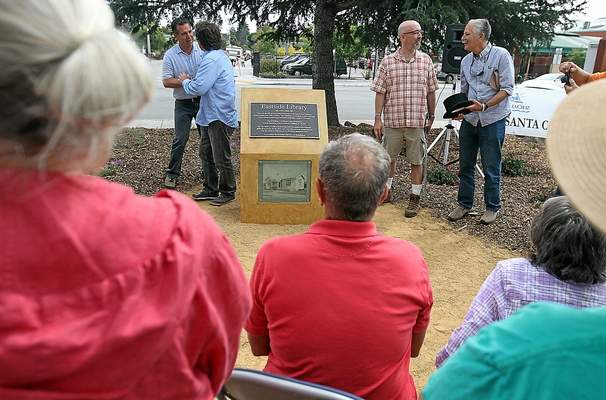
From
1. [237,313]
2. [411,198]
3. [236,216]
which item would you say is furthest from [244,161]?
[237,313]

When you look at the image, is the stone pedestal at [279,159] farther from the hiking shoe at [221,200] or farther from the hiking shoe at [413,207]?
the hiking shoe at [413,207]

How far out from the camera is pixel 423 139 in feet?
17.3

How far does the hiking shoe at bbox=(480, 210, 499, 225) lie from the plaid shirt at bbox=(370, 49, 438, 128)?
1084mm

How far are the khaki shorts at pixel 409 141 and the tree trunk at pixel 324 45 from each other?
149 inches

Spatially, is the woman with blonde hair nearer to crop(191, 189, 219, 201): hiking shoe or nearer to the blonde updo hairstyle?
the blonde updo hairstyle

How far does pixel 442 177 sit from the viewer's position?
6621 millimetres

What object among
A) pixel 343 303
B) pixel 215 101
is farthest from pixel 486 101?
pixel 343 303

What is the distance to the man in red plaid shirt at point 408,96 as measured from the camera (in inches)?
199

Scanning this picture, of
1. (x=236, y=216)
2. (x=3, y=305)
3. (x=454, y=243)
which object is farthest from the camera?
(x=236, y=216)

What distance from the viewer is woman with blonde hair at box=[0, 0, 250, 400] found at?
0.71 m

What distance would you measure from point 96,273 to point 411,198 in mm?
4844

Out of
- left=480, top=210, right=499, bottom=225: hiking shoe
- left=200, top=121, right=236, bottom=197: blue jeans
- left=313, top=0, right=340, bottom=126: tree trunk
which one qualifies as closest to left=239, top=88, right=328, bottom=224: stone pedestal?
left=200, top=121, right=236, bottom=197: blue jeans

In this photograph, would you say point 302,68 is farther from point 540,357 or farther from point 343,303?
point 540,357

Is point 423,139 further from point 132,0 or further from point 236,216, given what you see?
point 132,0
